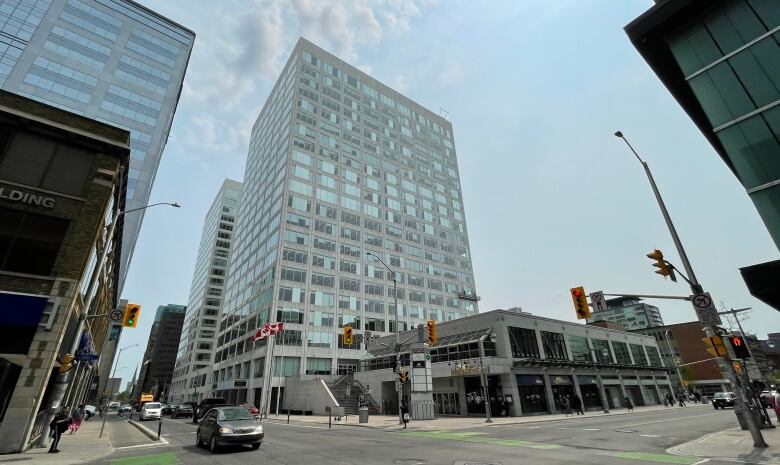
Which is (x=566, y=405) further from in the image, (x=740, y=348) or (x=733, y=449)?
(x=733, y=449)

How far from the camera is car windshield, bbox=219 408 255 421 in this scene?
14484 millimetres

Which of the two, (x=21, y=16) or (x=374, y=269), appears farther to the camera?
(x=374, y=269)

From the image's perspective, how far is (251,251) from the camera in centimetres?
7788

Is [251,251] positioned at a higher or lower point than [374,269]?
higher

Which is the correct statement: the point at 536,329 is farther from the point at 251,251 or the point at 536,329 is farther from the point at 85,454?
the point at 251,251

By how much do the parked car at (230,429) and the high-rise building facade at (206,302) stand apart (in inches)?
3444

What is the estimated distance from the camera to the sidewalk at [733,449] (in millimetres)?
10250

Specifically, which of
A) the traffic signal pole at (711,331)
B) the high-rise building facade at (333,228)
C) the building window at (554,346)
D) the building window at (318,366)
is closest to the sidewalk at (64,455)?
the traffic signal pole at (711,331)

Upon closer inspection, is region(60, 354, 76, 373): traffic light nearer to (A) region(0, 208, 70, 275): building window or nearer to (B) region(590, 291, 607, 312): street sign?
(A) region(0, 208, 70, 275): building window

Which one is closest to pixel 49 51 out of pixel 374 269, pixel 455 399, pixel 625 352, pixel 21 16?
pixel 21 16

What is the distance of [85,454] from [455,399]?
31726 millimetres

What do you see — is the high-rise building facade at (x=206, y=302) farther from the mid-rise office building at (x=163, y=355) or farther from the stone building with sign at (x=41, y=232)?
the stone building with sign at (x=41, y=232)

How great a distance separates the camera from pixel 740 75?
1254 centimetres

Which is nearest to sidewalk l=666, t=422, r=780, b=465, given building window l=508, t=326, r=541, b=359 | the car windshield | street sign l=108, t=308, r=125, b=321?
the car windshield
